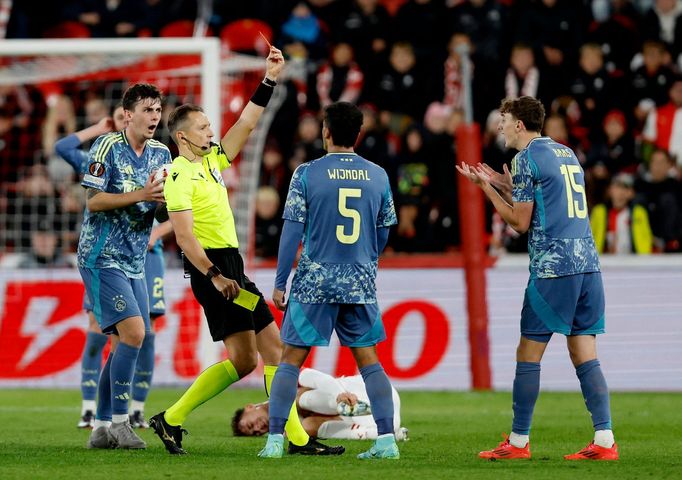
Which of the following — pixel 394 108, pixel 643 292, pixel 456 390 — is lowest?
pixel 456 390

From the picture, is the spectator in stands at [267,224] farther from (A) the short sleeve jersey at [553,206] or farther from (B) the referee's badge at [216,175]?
(A) the short sleeve jersey at [553,206]

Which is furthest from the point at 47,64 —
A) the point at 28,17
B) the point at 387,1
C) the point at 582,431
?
the point at 582,431

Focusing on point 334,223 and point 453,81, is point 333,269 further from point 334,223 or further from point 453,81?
point 453,81

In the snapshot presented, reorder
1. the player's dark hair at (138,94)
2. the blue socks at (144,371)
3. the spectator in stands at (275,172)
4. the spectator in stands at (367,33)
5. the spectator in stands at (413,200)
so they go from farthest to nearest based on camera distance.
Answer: the spectator in stands at (367,33), the spectator in stands at (275,172), the spectator in stands at (413,200), the blue socks at (144,371), the player's dark hair at (138,94)

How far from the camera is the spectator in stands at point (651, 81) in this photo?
1612cm

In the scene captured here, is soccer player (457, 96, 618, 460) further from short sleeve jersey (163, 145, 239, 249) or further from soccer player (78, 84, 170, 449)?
soccer player (78, 84, 170, 449)

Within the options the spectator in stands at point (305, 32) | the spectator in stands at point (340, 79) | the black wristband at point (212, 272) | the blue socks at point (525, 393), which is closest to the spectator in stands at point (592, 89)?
the spectator in stands at point (340, 79)

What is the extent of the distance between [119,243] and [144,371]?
2161 mm

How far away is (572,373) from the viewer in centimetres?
1388

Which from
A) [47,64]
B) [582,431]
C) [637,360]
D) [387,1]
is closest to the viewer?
[582,431]

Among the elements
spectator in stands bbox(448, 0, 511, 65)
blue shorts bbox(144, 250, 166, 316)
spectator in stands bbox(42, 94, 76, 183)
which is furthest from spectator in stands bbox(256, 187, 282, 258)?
blue shorts bbox(144, 250, 166, 316)

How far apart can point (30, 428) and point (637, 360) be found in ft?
22.1

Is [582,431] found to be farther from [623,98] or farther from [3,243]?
[3,243]

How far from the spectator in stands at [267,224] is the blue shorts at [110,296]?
6.93 metres
